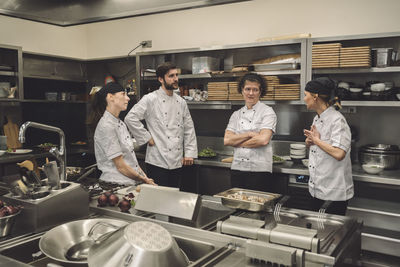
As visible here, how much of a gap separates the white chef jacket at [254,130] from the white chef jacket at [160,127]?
646mm

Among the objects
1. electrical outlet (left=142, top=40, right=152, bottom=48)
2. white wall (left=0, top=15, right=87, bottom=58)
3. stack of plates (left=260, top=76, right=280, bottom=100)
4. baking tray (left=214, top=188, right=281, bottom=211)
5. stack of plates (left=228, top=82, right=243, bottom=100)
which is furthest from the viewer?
electrical outlet (left=142, top=40, right=152, bottom=48)

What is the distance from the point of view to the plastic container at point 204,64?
479 cm

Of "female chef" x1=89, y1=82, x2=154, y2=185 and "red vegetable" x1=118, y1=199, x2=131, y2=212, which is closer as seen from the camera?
"red vegetable" x1=118, y1=199, x2=131, y2=212

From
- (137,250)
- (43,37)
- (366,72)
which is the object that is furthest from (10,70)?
(137,250)

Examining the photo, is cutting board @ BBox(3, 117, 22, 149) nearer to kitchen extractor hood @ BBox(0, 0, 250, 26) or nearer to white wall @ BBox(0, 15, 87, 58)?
white wall @ BBox(0, 15, 87, 58)

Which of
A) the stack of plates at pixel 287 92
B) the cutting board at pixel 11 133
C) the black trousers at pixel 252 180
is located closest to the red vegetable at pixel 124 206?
the black trousers at pixel 252 180

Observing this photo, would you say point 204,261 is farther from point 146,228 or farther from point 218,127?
point 218,127

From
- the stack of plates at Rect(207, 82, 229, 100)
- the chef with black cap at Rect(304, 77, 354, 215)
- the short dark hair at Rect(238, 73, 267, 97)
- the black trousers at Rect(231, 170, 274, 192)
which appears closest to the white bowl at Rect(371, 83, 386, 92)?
the chef with black cap at Rect(304, 77, 354, 215)

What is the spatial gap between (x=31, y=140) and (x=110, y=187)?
361cm

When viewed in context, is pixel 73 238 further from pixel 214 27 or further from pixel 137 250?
pixel 214 27

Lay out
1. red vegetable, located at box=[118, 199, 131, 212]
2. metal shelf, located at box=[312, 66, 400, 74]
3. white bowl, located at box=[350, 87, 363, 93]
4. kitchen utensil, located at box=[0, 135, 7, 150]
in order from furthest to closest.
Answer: kitchen utensil, located at box=[0, 135, 7, 150] → white bowl, located at box=[350, 87, 363, 93] → metal shelf, located at box=[312, 66, 400, 74] → red vegetable, located at box=[118, 199, 131, 212]

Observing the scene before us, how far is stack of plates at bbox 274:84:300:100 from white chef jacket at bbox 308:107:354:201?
880 mm

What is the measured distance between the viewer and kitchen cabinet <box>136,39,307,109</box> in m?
4.22

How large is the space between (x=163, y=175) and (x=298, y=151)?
1.49 metres
